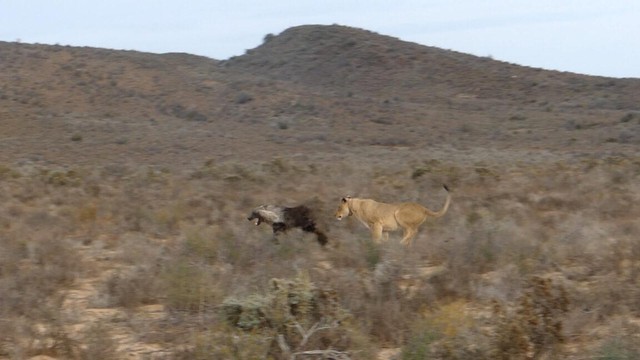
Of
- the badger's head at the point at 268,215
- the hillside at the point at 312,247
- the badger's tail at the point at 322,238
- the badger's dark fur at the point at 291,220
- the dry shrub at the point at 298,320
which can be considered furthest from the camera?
the badger's head at the point at 268,215

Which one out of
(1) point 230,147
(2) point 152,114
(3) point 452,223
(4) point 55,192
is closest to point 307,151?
(1) point 230,147

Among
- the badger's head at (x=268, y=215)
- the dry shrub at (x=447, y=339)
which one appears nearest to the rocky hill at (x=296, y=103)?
the badger's head at (x=268, y=215)

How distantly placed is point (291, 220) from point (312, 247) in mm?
785

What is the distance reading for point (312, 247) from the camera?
479 inches

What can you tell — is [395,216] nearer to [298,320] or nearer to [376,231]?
[376,231]

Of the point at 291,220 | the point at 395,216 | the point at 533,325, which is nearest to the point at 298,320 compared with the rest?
the point at 533,325

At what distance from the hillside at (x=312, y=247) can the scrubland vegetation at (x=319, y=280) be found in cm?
3

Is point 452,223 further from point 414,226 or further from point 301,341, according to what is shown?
point 301,341

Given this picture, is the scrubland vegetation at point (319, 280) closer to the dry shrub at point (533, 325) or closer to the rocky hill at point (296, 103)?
the dry shrub at point (533, 325)

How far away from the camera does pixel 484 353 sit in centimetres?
676

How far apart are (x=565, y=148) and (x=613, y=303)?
29299 mm

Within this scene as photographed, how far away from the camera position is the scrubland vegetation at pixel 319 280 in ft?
23.5

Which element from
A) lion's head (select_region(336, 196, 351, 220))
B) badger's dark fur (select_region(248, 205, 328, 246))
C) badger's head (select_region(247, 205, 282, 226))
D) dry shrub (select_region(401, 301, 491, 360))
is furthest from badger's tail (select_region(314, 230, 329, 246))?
dry shrub (select_region(401, 301, 491, 360))

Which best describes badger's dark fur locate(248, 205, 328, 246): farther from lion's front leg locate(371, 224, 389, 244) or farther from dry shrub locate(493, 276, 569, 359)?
dry shrub locate(493, 276, 569, 359)
